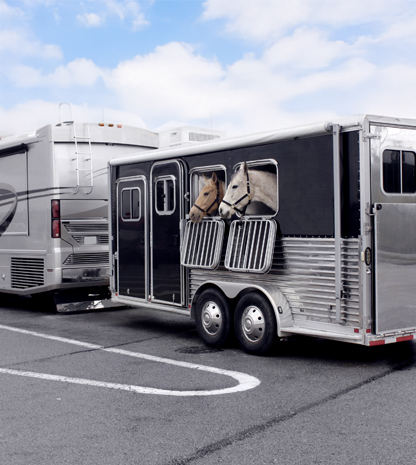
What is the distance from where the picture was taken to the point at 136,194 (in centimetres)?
891

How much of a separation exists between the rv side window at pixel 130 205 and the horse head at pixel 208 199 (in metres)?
1.33

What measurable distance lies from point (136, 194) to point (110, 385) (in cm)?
361

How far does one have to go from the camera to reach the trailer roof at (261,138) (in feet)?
20.5

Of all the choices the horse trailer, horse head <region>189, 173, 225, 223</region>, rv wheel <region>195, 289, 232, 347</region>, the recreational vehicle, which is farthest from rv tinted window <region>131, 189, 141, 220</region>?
rv wheel <region>195, 289, 232, 347</region>

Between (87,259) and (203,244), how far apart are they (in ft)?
11.0

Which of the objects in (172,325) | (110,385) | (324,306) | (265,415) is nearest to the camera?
(265,415)

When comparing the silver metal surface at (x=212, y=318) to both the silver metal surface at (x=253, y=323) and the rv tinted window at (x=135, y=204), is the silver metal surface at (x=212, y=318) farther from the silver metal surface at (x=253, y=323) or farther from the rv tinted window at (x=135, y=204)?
the rv tinted window at (x=135, y=204)

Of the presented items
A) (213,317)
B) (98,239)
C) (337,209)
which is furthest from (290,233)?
(98,239)

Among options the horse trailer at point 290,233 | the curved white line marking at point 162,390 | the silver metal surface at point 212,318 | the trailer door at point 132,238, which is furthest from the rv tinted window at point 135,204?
the curved white line marking at point 162,390

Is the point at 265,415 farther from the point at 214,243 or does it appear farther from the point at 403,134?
the point at 403,134

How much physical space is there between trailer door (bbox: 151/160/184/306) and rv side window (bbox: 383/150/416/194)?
2.88 m

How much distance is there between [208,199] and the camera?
777 centimetres

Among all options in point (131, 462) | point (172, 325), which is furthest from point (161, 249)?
point (131, 462)

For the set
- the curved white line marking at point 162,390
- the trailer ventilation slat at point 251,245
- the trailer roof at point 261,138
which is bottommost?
the curved white line marking at point 162,390
